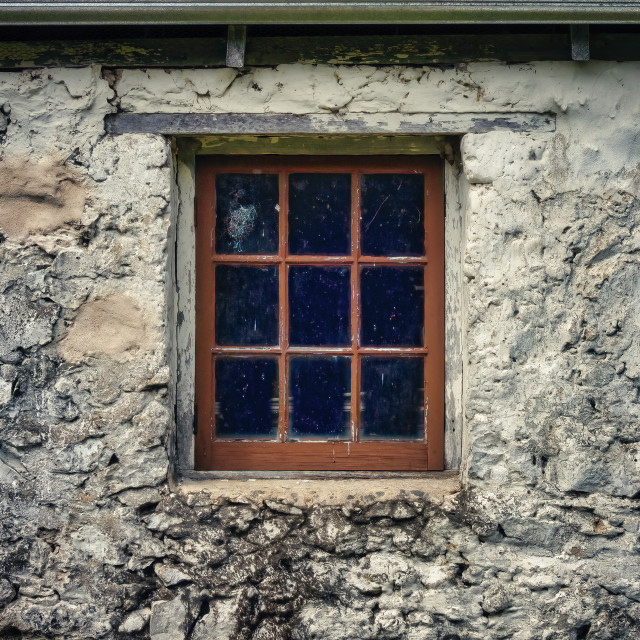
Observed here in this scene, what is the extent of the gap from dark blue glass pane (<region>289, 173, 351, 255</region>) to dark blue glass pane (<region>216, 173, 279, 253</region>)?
79 mm

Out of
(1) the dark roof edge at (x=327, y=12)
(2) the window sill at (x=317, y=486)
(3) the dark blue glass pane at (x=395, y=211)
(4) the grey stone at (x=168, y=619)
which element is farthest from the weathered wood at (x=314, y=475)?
(1) the dark roof edge at (x=327, y=12)

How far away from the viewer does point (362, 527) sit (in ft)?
8.19

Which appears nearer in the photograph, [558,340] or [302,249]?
[558,340]

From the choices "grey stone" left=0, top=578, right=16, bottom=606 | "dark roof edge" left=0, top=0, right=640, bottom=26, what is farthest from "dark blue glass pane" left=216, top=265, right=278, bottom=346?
"grey stone" left=0, top=578, right=16, bottom=606

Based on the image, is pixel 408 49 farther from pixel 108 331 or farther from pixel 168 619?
pixel 168 619

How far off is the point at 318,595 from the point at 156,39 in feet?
6.87

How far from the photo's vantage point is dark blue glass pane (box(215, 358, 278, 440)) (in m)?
2.72

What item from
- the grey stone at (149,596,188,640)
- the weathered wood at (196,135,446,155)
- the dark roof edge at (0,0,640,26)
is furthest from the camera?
the weathered wood at (196,135,446,155)

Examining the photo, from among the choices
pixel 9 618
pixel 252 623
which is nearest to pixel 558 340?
pixel 252 623

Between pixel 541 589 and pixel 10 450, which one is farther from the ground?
pixel 10 450

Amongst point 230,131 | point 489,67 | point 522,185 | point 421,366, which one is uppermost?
point 489,67

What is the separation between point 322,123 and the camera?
2.50 metres

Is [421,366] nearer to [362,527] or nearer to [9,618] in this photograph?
[362,527]

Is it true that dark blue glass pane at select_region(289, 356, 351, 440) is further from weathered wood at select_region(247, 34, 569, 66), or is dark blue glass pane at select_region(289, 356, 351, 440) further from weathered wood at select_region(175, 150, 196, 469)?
weathered wood at select_region(247, 34, 569, 66)
